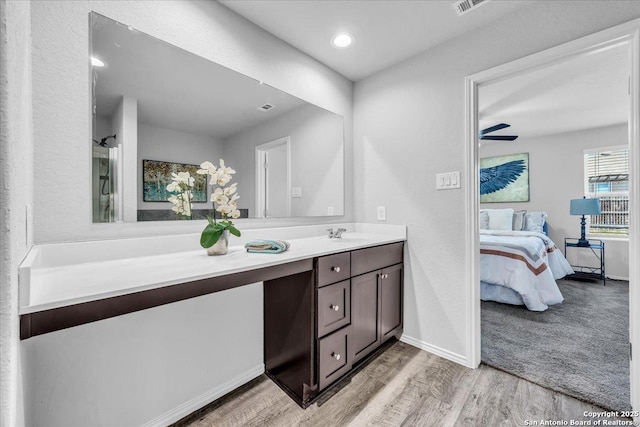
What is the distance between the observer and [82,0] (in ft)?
3.96

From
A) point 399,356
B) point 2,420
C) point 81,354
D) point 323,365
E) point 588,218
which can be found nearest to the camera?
point 2,420

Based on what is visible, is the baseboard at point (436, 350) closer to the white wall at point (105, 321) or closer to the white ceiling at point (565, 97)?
the white wall at point (105, 321)

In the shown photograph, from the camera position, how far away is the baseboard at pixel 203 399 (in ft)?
4.52

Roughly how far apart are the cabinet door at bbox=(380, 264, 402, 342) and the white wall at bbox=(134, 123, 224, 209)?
4.26 ft

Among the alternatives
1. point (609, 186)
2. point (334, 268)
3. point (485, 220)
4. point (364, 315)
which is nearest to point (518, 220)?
point (485, 220)

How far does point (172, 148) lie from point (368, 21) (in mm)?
1435

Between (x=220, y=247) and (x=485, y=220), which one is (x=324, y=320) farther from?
(x=485, y=220)

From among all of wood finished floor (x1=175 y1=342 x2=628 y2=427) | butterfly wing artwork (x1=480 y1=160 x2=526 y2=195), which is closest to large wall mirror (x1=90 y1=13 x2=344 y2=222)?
wood finished floor (x1=175 y1=342 x2=628 y2=427)

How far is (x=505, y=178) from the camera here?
16.9 feet

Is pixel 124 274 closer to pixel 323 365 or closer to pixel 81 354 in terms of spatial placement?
pixel 81 354

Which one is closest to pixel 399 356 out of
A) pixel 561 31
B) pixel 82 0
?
pixel 561 31

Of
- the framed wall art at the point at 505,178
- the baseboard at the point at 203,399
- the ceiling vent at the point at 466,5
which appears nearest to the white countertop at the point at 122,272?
the baseboard at the point at 203,399

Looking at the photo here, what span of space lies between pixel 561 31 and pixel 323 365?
7.40 feet

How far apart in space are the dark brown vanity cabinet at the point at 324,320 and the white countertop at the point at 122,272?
0.60ft
